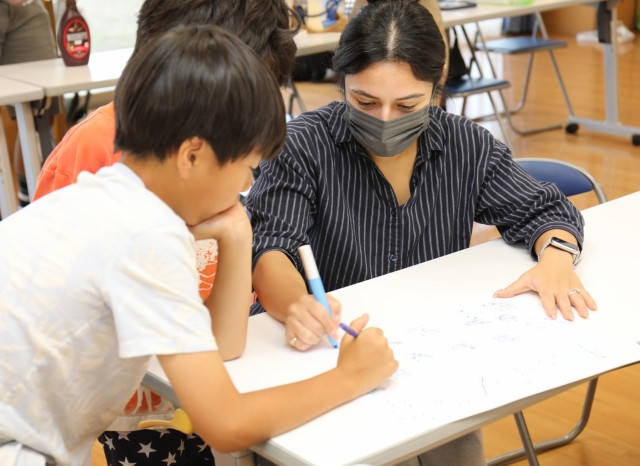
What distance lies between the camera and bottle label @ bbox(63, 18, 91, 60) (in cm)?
359

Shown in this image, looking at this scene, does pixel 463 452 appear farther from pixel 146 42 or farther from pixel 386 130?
pixel 146 42

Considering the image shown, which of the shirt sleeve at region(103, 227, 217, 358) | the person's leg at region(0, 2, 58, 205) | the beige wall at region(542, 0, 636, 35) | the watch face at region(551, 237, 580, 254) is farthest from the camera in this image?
the beige wall at region(542, 0, 636, 35)

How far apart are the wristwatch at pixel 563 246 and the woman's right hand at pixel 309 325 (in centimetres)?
47

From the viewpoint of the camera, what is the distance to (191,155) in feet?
3.58

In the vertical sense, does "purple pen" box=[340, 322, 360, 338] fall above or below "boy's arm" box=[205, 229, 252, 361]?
below

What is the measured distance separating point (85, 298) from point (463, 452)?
84 cm

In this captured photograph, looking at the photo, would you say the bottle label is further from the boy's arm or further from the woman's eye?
the boy's arm

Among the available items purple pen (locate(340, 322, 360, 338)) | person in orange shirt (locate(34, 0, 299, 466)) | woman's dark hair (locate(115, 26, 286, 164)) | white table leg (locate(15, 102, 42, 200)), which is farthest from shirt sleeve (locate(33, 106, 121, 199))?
white table leg (locate(15, 102, 42, 200))

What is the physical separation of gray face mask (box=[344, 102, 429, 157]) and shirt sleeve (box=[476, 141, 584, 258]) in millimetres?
185

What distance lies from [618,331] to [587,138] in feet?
12.9

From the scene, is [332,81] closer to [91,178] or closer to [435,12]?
[435,12]

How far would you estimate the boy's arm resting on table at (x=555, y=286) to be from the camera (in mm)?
1454

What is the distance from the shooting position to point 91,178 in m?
1.13

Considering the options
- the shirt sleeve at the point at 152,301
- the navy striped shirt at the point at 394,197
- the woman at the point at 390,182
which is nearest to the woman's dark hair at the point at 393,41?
the woman at the point at 390,182
